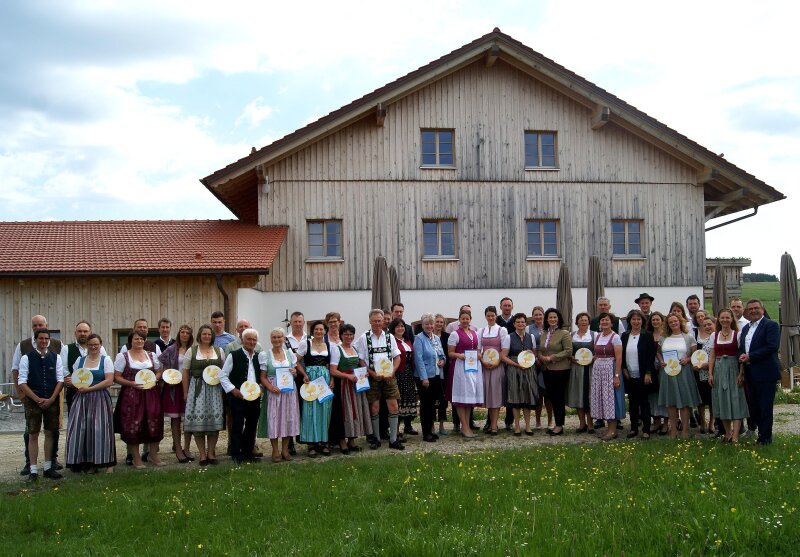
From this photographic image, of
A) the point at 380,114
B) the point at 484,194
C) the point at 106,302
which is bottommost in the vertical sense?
the point at 106,302

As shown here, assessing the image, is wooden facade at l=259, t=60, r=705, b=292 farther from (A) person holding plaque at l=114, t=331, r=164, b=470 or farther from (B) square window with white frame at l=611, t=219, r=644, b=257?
(A) person holding plaque at l=114, t=331, r=164, b=470

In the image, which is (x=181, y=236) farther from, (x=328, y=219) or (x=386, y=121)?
(x=386, y=121)

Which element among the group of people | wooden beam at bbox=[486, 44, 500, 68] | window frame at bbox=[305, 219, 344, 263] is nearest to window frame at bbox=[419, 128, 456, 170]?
wooden beam at bbox=[486, 44, 500, 68]

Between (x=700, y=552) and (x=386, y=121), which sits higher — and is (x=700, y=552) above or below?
below

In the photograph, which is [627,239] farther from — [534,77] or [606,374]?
[606,374]

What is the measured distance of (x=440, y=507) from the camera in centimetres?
672

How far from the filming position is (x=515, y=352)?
11.3 m

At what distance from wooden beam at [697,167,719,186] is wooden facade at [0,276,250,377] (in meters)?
12.7

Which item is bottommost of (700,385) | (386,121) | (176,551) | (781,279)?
(176,551)

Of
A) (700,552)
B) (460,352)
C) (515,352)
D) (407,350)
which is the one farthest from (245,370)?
(700,552)

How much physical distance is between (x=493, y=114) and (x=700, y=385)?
11.2 m

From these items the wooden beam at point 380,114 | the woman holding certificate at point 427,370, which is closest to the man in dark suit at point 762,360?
the woman holding certificate at point 427,370

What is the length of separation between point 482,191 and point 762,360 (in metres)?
11.3

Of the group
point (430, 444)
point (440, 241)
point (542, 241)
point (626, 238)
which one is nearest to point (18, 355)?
point (430, 444)
